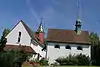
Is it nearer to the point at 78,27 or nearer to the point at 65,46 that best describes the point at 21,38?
the point at 65,46

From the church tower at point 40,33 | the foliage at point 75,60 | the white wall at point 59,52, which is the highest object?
the church tower at point 40,33

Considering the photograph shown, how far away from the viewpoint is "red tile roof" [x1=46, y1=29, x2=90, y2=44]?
141 ft

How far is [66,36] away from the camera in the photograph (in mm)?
44844

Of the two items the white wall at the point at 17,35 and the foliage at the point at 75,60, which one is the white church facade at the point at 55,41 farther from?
the foliage at the point at 75,60

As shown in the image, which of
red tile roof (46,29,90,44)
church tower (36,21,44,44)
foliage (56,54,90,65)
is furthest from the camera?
church tower (36,21,44,44)

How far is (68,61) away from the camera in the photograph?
125 ft

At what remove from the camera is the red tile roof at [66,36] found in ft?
141

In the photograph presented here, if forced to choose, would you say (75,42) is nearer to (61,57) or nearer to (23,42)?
(61,57)

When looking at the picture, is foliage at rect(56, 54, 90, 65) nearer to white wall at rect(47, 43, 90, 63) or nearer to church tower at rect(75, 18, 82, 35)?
white wall at rect(47, 43, 90, 63)

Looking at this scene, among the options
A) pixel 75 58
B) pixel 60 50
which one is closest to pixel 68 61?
pixel 75 58

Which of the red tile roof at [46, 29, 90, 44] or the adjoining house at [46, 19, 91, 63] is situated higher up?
the red tile roof at [46, 29, 90, 44]

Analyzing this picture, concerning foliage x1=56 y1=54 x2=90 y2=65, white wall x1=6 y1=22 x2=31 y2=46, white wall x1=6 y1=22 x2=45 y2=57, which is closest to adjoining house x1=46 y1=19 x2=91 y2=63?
foliage x1=56 y1=54 x2=90 y2=65

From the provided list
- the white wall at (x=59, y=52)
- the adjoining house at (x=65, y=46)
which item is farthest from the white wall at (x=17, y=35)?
A: the white wall at (x=59, y=52)

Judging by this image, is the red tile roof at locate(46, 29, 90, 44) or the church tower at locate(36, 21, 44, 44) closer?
the red tile roof at locate(46, 29, 90, 44)
